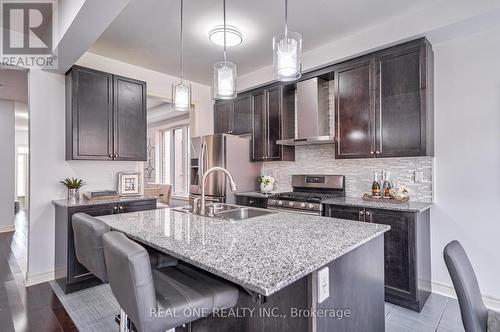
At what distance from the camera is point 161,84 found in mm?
4215

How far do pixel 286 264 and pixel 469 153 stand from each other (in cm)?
258

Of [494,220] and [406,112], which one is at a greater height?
[406,112]

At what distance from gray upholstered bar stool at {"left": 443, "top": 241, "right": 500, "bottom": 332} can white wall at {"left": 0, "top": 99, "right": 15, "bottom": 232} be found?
7.12m

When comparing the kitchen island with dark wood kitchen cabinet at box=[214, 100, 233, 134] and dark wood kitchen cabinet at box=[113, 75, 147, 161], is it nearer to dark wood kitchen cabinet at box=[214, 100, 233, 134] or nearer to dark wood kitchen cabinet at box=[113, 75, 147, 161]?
dark wood kitchen cabinet at box=[113, 75, 147, 161]

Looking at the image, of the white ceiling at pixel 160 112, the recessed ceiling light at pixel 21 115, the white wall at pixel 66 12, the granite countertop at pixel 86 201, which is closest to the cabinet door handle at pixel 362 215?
the granite countertop at pixel 86 201

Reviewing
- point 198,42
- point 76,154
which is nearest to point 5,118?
point 76,154

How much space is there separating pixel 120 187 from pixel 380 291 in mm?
3133

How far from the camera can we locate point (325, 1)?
246 cm

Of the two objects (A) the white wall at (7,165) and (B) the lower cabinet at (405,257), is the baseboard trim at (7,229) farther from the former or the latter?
(B) the lower cabinet at (405,257)

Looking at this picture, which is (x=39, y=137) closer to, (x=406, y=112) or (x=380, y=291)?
(x=380, y=291)

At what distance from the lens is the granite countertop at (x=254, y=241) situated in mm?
937

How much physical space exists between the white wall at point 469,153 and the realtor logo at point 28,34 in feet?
12.7

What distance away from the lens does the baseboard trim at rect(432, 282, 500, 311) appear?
96.9 inches

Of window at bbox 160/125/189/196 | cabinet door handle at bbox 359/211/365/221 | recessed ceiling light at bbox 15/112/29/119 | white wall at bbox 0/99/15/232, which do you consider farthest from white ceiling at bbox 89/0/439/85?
recessed ceiling light at bbox 15/112/29/119
